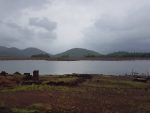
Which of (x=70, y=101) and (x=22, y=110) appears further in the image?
(x=70, y=101)

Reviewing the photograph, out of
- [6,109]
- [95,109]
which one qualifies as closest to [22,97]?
[6,109]

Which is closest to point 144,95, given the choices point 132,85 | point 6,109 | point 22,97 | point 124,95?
point 124,95

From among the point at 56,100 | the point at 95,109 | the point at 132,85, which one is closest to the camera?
the point at 95,109

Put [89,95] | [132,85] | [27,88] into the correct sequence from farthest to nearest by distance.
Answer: [132,85] → [27,88] → [89,95]

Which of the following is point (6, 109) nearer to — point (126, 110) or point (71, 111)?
point (71, 111)

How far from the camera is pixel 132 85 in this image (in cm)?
4322

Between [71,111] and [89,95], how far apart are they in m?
8.75

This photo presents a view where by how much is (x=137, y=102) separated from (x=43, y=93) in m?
10.3

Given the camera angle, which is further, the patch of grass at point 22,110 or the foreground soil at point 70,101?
the foreground soil at point 70,101

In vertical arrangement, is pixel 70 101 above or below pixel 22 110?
above

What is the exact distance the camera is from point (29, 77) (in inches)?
1898

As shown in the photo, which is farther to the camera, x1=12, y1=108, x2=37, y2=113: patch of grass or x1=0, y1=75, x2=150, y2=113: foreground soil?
x1=0, y1=75, x2=150, y2=113: foreground soil

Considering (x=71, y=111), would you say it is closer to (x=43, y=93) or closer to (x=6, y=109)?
(x=6, y=109)

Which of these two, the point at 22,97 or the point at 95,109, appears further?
the point at 22,97
